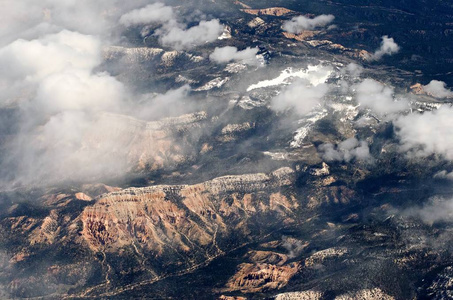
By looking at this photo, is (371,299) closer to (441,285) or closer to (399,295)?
(399,295)

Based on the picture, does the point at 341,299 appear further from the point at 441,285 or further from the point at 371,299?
the point at 441,285

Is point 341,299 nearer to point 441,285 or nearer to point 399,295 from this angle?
point 399,295

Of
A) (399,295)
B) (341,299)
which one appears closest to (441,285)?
(399,295)

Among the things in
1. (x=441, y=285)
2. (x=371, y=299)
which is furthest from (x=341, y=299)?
(x=441, y=285)

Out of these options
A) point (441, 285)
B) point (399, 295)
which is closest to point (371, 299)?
point (399, 295)
